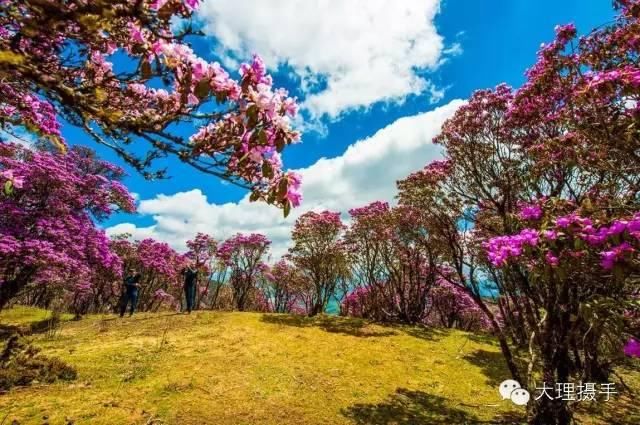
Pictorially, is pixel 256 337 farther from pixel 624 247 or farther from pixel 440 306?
pixel 440 306

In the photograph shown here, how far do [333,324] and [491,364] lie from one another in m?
7.01

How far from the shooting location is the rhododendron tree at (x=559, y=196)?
400 centimetres

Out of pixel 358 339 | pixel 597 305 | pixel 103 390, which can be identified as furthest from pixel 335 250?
pixel 597 305

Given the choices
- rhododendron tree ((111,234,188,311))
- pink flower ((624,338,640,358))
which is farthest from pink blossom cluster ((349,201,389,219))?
rhododendron tree ((111,234,188,311))

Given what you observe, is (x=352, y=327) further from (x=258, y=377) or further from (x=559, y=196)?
(x=559, y=196)

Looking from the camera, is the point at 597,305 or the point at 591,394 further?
the point at 591,394

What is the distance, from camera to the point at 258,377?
9625 mm

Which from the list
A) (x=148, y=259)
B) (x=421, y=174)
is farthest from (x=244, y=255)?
(x=421, y=174)

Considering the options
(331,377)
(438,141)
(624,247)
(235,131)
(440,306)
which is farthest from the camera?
(440,306)

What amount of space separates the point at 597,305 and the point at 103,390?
9058mm

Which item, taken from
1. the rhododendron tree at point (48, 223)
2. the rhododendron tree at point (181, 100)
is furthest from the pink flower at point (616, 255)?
the rhododendron tree at point (48, 223)

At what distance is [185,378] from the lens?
9.03m

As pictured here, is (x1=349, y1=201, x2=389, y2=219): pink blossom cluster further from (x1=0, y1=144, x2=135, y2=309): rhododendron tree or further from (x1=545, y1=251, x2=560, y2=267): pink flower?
(x1=545, y1=251, x2=560, y2=267): pink flower

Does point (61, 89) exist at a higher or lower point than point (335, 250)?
lower
